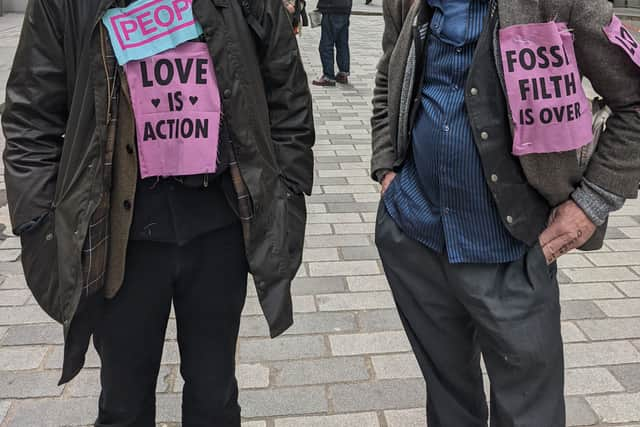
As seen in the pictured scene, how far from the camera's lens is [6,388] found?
2631mm

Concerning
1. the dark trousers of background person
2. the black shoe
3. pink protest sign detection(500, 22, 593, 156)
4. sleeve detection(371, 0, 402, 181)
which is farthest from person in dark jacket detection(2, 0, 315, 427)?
the black shoe

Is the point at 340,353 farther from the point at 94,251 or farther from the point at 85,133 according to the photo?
the point at 85,133

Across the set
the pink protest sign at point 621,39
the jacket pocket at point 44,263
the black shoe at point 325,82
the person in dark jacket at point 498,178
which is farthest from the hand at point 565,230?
the black shoe at point 325,82

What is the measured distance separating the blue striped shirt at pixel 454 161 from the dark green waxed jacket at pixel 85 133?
41cm

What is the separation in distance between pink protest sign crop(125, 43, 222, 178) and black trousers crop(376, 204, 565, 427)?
1.97ft

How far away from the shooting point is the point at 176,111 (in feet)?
5.27

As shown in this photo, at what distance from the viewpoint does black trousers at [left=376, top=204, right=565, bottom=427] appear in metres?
1.64

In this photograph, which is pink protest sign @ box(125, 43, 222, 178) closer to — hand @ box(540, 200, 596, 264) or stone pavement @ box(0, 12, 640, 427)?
hand @ box(540, 200, 596, 264)

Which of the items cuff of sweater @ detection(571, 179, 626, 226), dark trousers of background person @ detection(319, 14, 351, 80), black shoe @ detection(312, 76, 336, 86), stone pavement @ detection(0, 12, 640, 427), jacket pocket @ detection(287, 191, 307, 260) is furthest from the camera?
black shoe @ detection(312, 76, 336, 86)

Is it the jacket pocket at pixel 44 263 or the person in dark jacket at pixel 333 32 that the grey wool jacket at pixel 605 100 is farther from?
the person in dark jacket at pixel 333 32

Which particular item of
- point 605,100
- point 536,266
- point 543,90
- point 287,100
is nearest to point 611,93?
point 605,100

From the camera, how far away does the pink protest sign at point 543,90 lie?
1459 mm

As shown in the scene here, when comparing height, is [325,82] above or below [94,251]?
below

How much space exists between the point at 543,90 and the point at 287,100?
72 centimetres
